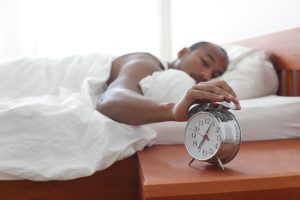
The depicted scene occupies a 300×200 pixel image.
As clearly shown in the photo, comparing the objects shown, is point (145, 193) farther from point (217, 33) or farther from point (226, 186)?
point (217, 33)

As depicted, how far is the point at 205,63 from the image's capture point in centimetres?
138

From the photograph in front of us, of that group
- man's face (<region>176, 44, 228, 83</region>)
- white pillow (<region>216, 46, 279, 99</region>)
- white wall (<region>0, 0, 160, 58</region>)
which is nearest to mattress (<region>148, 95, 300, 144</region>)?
white pillow (<region>216, 46, 279, 99</region>)

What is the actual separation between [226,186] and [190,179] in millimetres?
63

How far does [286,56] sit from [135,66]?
22.7 inches

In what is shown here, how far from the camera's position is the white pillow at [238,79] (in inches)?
44.1

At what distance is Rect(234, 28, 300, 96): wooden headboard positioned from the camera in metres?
1.25

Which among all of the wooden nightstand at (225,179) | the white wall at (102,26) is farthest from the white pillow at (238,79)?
the white wall at (102,26)

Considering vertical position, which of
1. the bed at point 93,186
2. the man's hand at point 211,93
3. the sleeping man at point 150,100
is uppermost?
the man's hand at point 211,93

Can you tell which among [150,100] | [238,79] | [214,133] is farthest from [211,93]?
[238,79]

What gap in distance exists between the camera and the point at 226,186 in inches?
24.3

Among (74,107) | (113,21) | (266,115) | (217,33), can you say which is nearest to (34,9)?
(113,21)

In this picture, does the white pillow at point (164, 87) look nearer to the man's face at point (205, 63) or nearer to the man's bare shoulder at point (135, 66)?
the man's bare shoulder at point (135, 66)

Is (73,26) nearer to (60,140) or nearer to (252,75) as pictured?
(252,75)

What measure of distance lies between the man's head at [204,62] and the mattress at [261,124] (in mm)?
365
